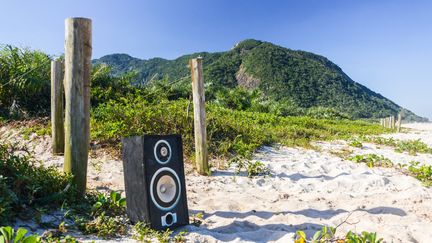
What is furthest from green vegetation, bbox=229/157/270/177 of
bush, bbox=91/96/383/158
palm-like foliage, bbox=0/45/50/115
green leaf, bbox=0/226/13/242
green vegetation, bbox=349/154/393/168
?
palm-like foliage, bbox=0/45/50/115

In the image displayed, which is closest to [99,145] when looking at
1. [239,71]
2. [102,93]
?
[102,93]

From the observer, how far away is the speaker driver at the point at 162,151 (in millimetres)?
3541

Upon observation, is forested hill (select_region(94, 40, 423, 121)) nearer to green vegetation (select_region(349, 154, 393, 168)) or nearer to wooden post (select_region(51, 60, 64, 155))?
green vegetation (select_region(349, 154, 393, 168))

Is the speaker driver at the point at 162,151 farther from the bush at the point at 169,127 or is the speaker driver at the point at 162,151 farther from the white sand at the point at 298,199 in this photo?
the bush at the point at 169,127

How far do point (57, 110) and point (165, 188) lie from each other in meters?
3.88

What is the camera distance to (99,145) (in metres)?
6.84

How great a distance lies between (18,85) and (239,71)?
2316 inches

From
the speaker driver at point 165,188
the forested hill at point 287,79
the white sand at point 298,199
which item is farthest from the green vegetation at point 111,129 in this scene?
the forested hill at point 287,79

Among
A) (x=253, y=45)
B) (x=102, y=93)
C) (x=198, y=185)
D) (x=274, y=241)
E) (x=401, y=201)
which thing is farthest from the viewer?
(x=253, y=45)

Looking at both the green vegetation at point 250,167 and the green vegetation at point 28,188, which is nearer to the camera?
the green vegetation at point 28,188

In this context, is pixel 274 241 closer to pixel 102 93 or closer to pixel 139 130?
pixel 139 130

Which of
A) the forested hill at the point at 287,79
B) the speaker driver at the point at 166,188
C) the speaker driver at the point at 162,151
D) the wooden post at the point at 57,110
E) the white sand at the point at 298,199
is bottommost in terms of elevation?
the white sand at the point at 298,199

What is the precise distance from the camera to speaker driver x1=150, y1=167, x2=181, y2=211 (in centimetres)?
349

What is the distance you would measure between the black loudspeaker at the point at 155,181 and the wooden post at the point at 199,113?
2295 mm
